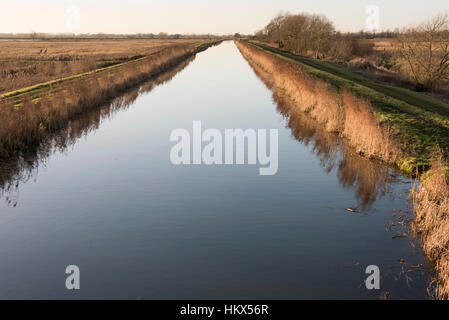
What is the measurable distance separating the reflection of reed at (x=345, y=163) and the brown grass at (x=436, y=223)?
36.0 inches

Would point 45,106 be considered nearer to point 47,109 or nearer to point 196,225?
point 47,109

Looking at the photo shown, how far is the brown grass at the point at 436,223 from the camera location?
556cm

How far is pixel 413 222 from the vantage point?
7430mm

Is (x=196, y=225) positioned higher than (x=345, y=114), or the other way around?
(x=345, y=114)

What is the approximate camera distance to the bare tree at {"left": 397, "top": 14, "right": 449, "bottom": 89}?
27.4m

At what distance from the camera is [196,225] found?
742cm

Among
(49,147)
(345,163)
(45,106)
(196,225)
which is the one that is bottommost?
(196,225)

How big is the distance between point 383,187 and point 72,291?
7.01 m

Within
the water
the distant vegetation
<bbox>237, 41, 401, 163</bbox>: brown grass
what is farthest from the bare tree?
the water

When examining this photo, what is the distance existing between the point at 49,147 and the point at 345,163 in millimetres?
8776

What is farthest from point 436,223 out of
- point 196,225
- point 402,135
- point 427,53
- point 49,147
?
point 427,53

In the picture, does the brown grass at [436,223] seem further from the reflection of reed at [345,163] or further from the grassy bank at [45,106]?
the grassy bank at [45,106]
